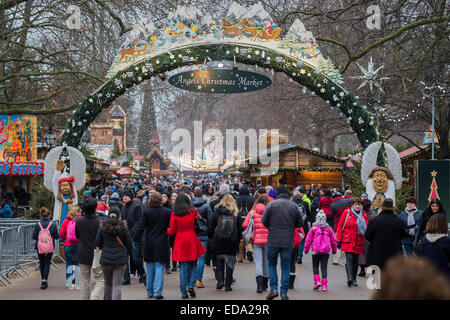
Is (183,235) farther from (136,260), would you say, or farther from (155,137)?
(155,137)

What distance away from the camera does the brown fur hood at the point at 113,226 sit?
831 centimetres

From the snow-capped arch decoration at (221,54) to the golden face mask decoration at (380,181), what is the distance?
2.25m

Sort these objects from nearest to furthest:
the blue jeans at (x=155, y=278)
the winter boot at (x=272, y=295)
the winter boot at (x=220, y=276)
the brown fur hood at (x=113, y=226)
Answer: the brown fur hood at (x=113, y=226)
the winter boot at (x=272, y=295)
the blue jeans at (x=155, y=278)
the winter boot at (x=220, y=276)

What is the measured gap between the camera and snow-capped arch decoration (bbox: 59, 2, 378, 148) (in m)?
16.0

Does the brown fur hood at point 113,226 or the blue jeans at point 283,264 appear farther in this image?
the blue jeans at point 283,264

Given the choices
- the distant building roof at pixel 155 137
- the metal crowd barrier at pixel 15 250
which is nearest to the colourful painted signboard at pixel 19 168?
the metal crowd barrier at pixel 15 250

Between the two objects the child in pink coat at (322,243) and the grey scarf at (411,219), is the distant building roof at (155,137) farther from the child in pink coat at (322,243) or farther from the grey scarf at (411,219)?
the child in pink coat at (322,243)

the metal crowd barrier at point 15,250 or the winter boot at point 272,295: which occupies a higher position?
the metal crowd barrier at point 15,250

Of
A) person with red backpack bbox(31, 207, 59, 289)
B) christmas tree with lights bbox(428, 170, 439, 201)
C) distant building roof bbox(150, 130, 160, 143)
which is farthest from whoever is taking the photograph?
distant building roof bbox(150, 130, 160, 143)

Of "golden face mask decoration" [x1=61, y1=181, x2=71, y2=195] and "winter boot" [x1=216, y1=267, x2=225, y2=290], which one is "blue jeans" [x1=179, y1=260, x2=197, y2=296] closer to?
"winter boot" [x1=216, y1=267, x2=225, y2=290]

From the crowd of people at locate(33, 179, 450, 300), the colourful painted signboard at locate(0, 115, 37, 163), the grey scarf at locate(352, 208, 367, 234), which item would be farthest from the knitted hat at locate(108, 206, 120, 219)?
the colourful painted signboard at locate(0, 115, 37, 163)

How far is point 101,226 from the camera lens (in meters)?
8.40

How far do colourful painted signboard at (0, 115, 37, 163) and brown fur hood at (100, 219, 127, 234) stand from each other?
18.4 meters

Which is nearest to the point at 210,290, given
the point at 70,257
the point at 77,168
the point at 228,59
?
the point at 70,257
